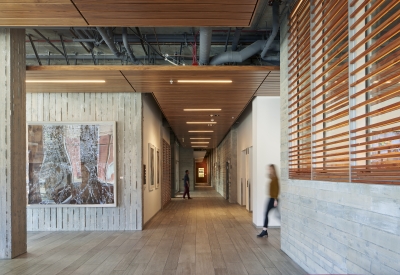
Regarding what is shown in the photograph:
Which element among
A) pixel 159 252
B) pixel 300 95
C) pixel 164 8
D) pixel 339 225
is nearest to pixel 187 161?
pixel 159 252

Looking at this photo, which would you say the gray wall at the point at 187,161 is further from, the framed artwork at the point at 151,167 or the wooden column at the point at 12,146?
the wooden column at the point at 12,146

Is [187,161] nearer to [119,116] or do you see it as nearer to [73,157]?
[119,116]

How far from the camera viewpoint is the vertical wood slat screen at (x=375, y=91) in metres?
3.22

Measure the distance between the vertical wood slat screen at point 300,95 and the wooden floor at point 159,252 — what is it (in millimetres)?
1468

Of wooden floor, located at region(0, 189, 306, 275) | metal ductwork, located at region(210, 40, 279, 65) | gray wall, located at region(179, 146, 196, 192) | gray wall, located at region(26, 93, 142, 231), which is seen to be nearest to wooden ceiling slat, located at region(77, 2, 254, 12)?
metal ductwork, located at region(210, 40, 279, 65)

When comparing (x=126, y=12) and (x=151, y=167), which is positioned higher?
(x=126, y=12)

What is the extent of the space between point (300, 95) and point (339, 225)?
8.47 feet

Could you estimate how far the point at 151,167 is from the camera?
41.9 ft

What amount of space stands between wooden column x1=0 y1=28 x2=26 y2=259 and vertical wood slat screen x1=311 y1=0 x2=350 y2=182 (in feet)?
15.2

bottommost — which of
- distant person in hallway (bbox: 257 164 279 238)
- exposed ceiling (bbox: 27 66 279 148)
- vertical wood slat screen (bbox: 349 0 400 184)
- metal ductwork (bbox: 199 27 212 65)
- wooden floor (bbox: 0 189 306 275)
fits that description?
wooden floor (bbox: 0 189 306 275)


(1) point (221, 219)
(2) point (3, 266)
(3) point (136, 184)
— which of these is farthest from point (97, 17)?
(1) point (221, 219)

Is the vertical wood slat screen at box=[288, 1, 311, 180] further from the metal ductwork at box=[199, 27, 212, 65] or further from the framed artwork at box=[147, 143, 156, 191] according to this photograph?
the framed artwork at box=[147, 143, 156, 191]

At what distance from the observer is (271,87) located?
9.09m

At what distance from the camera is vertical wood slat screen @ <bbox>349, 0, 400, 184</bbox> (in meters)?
3.22
